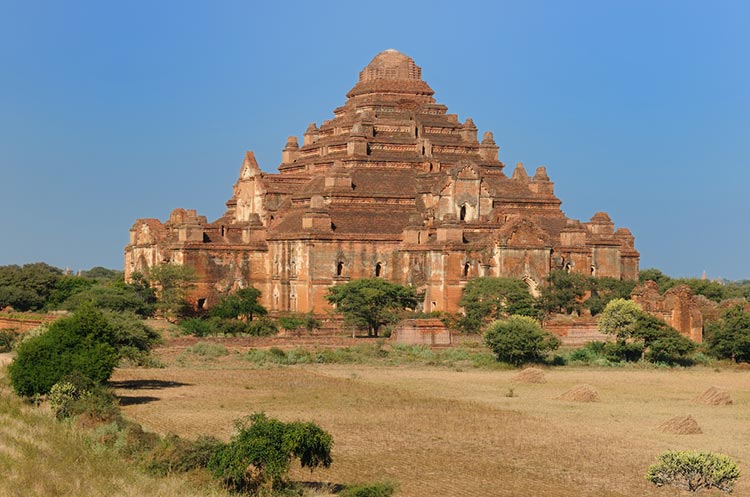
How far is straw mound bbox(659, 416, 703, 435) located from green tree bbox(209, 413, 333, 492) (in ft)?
38.9

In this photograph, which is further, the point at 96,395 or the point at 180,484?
the point at 96,395

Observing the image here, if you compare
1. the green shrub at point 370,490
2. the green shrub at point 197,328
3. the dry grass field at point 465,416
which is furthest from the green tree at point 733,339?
the green shrub at point 370,490

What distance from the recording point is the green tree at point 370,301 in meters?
65.5

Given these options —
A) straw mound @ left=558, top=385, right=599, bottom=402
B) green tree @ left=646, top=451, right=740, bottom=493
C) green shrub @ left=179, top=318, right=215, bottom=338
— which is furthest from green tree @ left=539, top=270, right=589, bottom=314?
green tree @ left=646, top=451, right=740, bottom=493

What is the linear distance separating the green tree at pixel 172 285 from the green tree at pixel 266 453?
4199 centimetres

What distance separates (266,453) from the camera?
2766 cm

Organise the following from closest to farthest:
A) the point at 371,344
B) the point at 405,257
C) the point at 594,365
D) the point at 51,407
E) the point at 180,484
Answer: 1. the point at 180,484
2. the point at 51,407
3. the point at 594,365
4. the point at 371,344
5. the point at 405,257

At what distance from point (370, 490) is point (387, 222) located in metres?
46.0

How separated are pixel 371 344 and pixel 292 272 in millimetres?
12505

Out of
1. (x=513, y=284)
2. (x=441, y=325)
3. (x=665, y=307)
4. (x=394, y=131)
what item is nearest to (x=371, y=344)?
(x=441, y=325)

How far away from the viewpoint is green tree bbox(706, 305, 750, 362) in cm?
5719

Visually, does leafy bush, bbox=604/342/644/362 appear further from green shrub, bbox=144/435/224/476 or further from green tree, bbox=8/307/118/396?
green shrub, bbox=144/435/224/476

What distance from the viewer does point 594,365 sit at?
2217 inches

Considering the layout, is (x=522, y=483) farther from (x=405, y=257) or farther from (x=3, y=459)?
(x=405, y=257)
